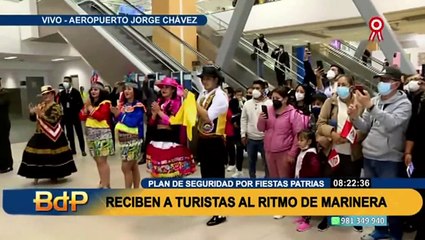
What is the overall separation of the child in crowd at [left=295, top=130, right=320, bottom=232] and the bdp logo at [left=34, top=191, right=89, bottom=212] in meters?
1.71

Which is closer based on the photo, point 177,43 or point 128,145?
point 128,145

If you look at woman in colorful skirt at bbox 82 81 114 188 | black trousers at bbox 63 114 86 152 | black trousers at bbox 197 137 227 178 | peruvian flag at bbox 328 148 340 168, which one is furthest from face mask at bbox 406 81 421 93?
black trousers at bbox 63 114 86 152

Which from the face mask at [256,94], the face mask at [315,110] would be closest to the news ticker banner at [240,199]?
the face mask at [315,110]

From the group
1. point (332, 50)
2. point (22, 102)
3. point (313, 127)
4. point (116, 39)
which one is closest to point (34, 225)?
point (22, 102)

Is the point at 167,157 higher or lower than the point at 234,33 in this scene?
lower

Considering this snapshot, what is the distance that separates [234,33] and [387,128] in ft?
16.3

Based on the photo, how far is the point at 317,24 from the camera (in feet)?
29.5

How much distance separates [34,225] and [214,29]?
5867 millimetres

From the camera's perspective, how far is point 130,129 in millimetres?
3291

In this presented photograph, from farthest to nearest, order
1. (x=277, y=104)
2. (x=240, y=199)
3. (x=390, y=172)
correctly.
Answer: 1. (x=277, y=104)
2. (x=390, y=172)
3. (x=240, y=199)

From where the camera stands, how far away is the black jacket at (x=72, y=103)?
571 cm

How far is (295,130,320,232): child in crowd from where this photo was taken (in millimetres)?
2891

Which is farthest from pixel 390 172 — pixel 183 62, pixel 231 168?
pixel 183 62

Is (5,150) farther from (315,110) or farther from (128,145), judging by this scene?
(315,110)
